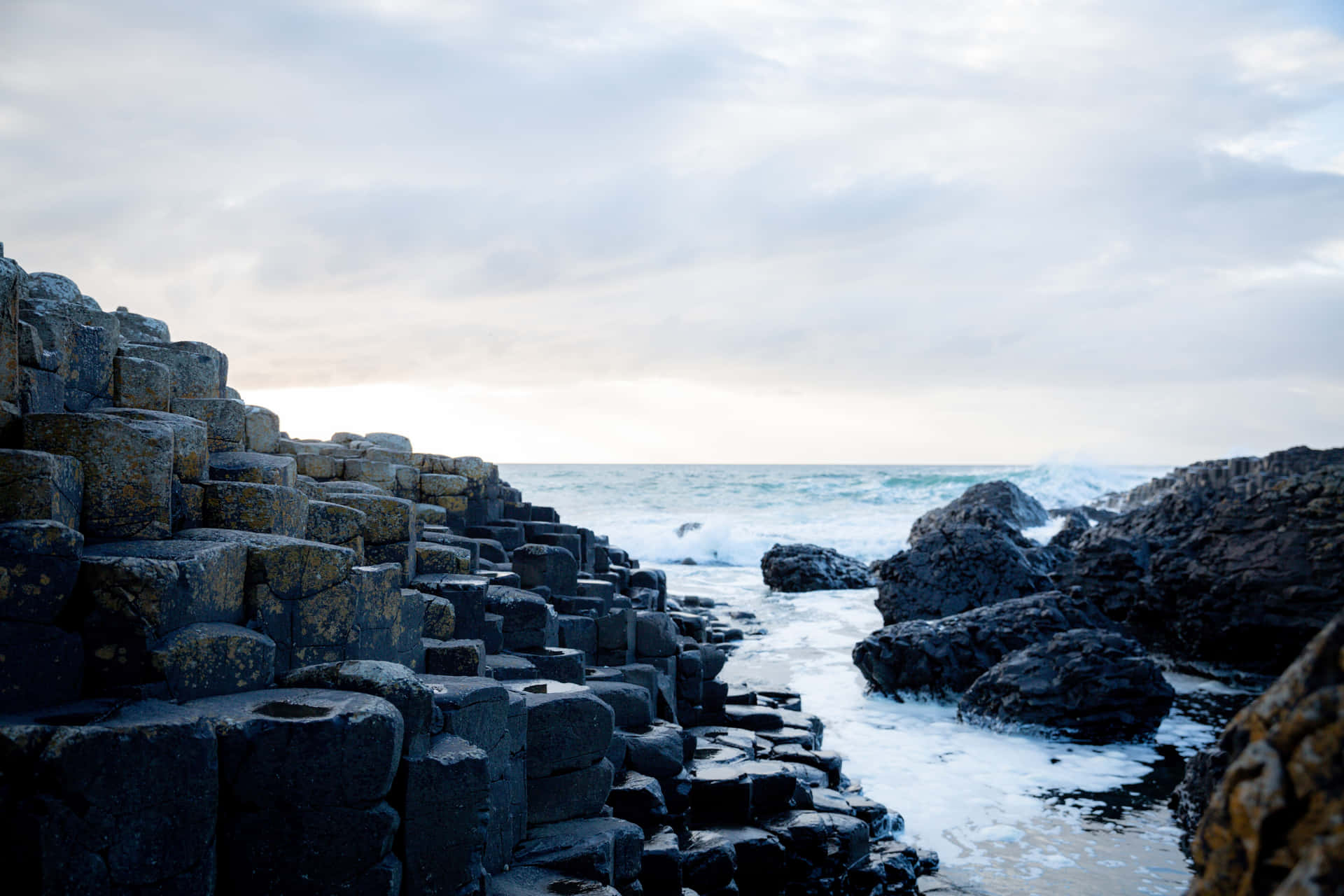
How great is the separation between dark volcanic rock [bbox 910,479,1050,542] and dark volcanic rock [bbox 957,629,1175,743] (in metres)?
8.64

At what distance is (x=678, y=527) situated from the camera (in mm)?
38719

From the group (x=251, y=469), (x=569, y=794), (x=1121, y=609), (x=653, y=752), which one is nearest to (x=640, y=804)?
(x=653, y=752)

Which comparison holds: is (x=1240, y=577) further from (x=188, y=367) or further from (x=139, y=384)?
(x=139, y=384)

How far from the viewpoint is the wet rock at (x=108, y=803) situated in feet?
9.98

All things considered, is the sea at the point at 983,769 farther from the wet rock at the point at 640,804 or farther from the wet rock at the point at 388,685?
the wet rock at the point at 388,685

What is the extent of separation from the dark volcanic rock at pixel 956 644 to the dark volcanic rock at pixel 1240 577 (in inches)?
85.4

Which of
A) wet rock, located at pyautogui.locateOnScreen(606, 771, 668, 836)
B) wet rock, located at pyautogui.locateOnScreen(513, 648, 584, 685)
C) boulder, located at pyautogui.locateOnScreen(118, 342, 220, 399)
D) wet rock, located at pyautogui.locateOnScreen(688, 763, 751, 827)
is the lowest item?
wet rock, located at pyautogui.locateOnScreen(688, 763, 751, 827)

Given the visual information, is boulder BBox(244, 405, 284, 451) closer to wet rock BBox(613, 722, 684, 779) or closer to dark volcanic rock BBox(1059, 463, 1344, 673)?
wet rock BBox(613, 722, 684, 779)

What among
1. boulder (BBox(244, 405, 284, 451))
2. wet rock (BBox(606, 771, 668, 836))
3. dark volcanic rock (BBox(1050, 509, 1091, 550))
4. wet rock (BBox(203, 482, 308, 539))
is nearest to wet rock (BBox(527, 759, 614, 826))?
wet rock (BBox(606, 771, 668, 836))

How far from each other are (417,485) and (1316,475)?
12.7m

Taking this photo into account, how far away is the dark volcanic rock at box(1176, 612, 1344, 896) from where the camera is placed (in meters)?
1.49

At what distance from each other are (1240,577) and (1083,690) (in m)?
4.34

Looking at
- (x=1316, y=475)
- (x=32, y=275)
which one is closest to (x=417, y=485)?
(x=32, y=275)

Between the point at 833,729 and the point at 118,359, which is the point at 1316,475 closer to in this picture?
the point at 833,729
